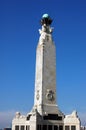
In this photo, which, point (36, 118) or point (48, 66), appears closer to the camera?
point (36, 118)

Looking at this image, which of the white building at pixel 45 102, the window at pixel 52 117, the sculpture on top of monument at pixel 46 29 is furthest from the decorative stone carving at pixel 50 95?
the sculpture on top of monument at pixel 46 29

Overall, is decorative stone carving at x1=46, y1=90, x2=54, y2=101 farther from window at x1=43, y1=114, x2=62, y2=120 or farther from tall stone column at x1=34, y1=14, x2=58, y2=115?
window at x1=43, y1=114, x2=62, y2=120

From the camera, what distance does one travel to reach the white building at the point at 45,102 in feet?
214

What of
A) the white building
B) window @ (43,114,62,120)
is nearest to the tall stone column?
the white building

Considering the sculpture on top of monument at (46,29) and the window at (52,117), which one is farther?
the sculpture on top of monument at (46,29)

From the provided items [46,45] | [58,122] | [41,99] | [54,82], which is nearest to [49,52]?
[46,45]

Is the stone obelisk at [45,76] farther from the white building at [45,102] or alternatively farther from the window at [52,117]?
the window at [52,117]

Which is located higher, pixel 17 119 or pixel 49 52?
pixel 49 52

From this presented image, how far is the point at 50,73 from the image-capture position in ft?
231

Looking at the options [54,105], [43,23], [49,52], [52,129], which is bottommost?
[52,129]

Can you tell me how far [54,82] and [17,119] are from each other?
12.6 metres

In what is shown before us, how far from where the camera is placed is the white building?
214 ft

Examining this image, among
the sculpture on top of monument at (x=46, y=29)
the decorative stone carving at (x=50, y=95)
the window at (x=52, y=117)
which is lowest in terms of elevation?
the window at (x=52, y=117)

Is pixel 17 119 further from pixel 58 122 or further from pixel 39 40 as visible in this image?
pixel 39 40
